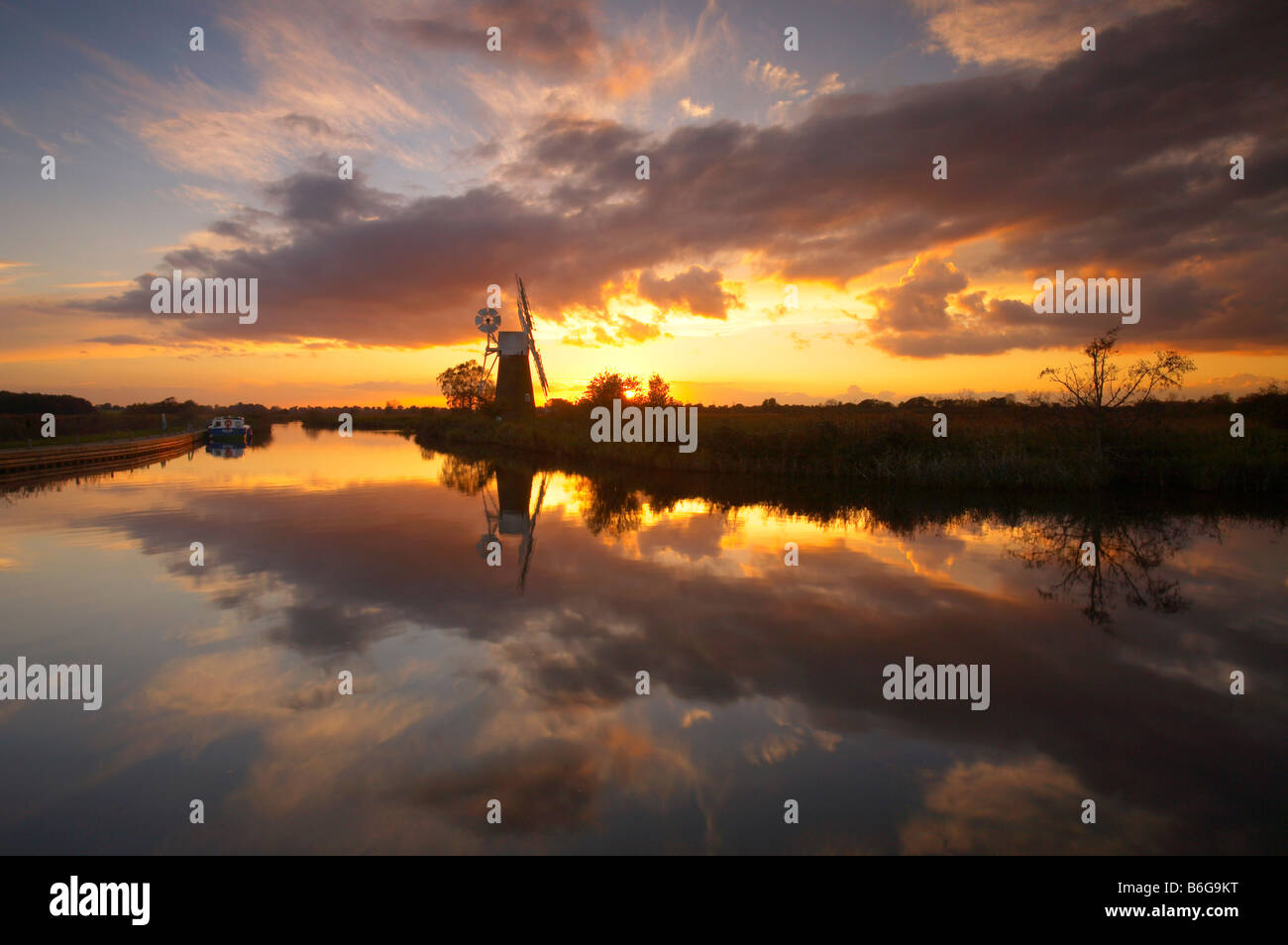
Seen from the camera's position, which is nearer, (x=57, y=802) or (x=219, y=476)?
(x=57, y=802)

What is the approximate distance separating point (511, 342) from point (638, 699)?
192 ft

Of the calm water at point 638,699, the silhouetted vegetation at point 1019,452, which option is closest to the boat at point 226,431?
the silhouetted vegetation at point 1019,452

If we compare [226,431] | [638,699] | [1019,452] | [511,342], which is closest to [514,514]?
[638,699]

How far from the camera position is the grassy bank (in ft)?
70.6

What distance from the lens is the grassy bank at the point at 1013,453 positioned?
2153 cm

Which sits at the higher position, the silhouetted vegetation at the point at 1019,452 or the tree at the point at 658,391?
the tree at the point at 658,391

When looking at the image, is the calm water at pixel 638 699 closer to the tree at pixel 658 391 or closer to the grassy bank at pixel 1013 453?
the grassy bank at pixel 1013 453

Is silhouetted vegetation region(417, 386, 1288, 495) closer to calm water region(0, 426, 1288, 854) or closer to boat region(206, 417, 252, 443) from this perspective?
calm water region(0, 426, 1288, 854)

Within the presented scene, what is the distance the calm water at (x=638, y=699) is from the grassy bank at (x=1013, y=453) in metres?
9.19

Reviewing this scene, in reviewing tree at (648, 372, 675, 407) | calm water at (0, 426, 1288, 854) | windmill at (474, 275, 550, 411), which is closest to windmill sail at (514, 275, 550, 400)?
windmill at (474, 275, 550, 411)
